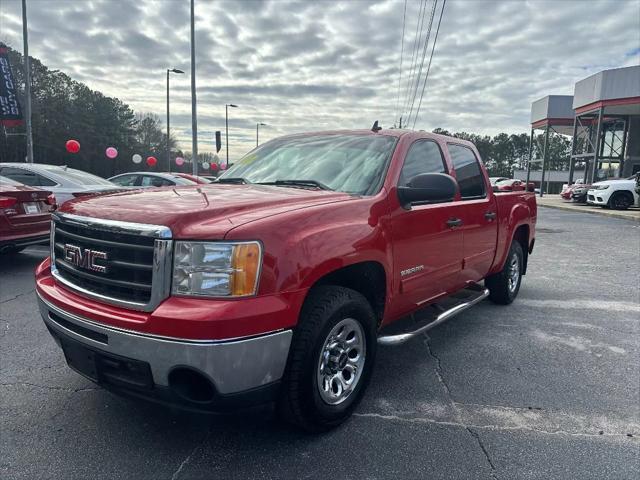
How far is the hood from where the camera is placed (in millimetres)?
2266

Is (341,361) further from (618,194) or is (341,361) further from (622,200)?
(622,200)

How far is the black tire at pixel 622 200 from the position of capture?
64.4ft

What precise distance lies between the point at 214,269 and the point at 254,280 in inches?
7.6

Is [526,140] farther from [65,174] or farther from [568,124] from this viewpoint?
[65,174]

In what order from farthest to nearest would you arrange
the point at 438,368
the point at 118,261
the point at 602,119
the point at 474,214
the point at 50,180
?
the point at 602,119 → the point at 50,180 → the point at 474,214 → the point at 438,368 → the point at 118,261

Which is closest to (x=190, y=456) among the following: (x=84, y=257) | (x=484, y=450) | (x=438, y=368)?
(x=84, y=257)

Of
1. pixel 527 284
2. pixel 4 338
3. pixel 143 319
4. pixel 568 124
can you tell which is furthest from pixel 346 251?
pixel 568 124

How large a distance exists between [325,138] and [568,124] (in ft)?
→ 132

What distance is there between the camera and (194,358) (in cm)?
209

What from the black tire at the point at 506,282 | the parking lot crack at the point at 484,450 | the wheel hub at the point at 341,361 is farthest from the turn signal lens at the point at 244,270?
the black tire at the point at 506,282

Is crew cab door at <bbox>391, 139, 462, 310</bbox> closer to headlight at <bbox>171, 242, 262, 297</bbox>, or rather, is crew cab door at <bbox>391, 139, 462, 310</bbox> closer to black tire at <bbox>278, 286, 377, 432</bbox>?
black tire at <bbox>278, 286, 377, 432</bbox>

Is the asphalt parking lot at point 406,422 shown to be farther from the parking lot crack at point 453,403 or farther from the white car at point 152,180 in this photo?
the white car at point 152,180

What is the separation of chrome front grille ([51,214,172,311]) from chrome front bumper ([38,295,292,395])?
0.57 feet

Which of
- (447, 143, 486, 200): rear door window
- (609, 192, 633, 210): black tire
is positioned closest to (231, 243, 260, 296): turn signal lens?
(447, 143, 486, 200): rear door window
